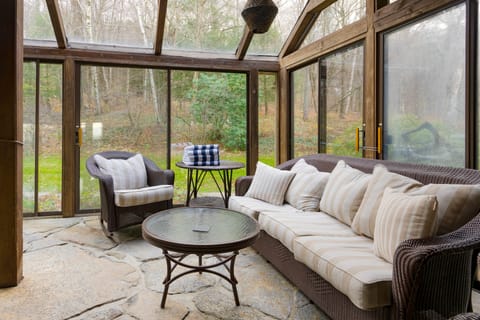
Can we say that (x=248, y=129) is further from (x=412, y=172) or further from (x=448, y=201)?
(x=448, y=201)

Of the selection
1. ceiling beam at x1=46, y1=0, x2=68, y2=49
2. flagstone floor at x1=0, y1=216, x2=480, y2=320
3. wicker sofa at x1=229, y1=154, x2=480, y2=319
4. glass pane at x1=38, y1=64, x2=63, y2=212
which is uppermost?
ceiling beam at x1=46, y1=0, x2=68, y2=49

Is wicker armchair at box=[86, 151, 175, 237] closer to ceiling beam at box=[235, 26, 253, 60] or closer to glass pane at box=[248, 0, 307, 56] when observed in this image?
ceiling beam at box=[235, 26, 253, 60]

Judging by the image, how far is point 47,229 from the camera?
3.95m

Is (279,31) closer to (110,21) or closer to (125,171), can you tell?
(110,21)

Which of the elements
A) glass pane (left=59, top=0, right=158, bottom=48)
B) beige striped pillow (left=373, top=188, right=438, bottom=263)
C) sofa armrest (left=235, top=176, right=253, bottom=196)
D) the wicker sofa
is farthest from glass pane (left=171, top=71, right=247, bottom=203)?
beige striped pillow (left=373, top=188, right=438, bottom=263)

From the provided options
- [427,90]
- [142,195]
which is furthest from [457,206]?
[142,195]

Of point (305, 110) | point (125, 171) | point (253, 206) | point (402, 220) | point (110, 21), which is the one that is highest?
point (110, 21)

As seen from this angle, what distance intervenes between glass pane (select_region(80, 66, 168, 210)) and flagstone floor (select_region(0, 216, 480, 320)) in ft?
5.39

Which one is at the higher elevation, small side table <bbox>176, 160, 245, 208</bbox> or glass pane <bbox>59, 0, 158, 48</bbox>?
glass pane <bbox>59, 0, 158, 48</bbox>

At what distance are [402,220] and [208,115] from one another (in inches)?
148

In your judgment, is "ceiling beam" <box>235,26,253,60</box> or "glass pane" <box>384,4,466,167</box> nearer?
"glass pane" <box>384,4,466,167</box>

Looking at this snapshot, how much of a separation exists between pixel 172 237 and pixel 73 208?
10.1 ft

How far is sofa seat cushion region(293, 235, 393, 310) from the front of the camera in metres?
1.60

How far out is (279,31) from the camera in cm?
495
